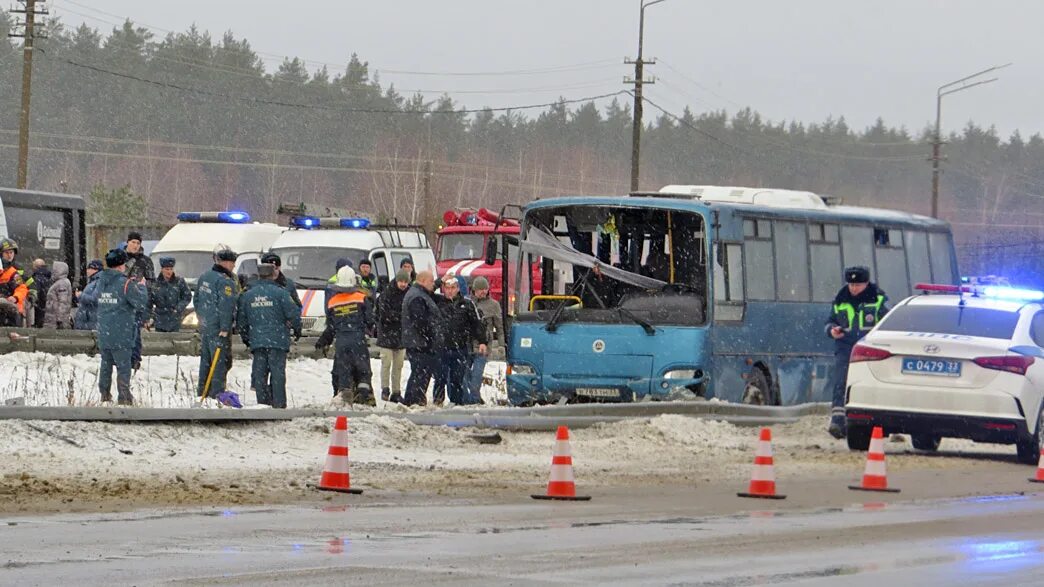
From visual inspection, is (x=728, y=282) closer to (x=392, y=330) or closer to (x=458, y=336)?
(x=458, y=336)

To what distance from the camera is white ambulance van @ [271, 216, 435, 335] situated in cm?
3366

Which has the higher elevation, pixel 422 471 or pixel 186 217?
pixel 186 217

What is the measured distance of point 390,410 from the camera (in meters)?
19.4

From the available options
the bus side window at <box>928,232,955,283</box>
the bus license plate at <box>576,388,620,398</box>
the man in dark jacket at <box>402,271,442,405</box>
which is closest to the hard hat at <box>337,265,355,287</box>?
the man in dark jacket at <box>402,271,442,405</box>

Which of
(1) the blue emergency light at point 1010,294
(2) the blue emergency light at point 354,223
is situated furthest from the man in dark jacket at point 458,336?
(2) the blue emergency light at point 354,223

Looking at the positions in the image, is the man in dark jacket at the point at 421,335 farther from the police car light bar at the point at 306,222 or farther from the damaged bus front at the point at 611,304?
the police car light bar at the point at 306,222

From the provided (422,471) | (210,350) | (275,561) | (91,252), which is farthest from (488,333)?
(91,252)

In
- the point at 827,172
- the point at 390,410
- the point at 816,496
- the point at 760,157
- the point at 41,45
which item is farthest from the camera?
the point at 41,45

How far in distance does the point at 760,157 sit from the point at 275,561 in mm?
68970

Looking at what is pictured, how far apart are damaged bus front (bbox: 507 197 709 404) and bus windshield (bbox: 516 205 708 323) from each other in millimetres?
12

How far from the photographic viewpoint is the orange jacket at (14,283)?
27453mm

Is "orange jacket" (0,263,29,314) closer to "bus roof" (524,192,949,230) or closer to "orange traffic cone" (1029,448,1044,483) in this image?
"bus roof" (524,192,949,230)

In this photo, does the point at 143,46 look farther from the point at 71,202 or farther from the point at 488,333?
the point at 488,333

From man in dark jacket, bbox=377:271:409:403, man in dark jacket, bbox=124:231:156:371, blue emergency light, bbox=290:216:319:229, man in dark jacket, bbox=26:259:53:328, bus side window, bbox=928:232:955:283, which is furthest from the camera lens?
blue emergency light, bbox=290:216:319:229
